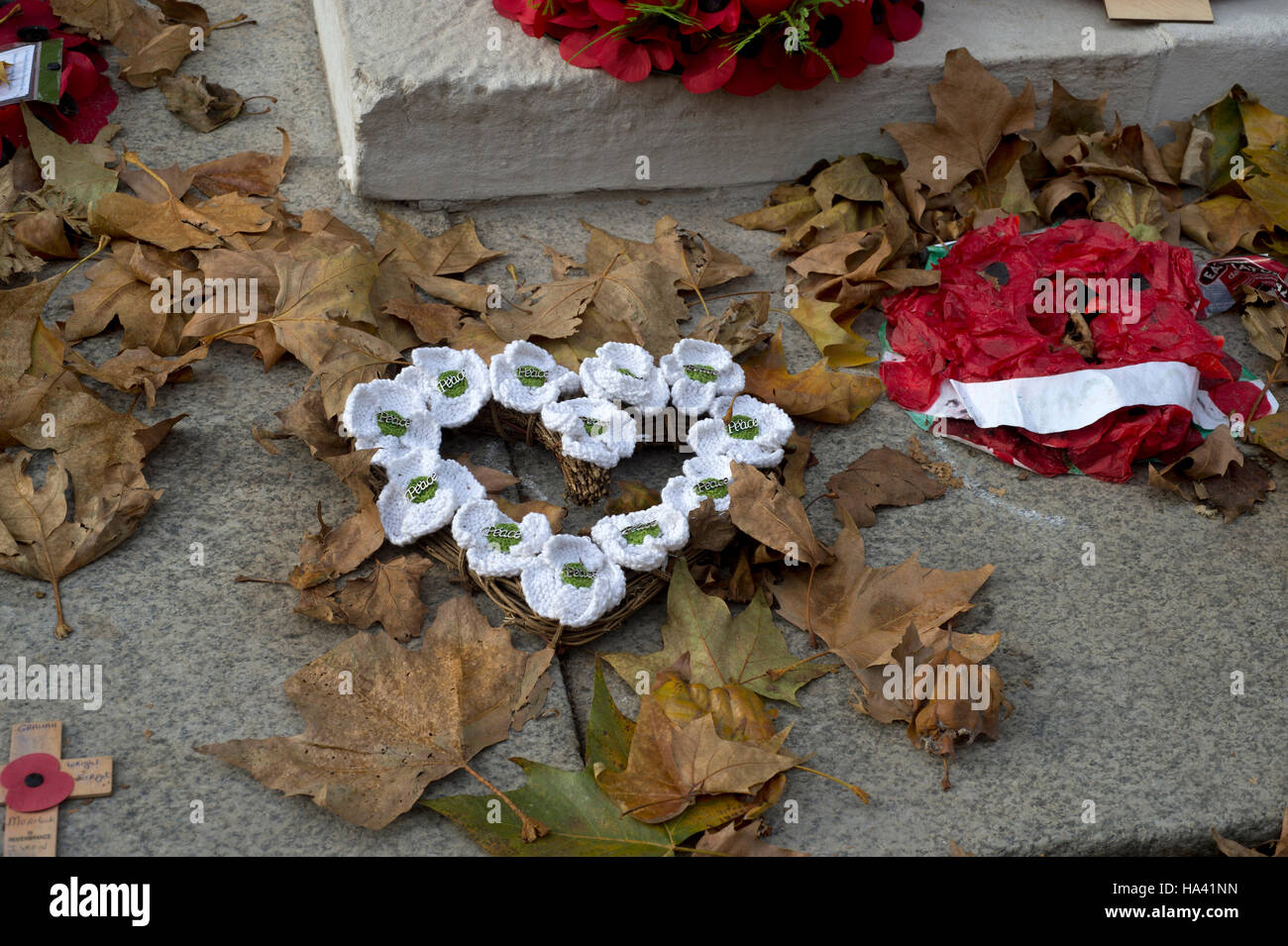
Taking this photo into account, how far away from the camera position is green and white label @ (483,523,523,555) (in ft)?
6.82

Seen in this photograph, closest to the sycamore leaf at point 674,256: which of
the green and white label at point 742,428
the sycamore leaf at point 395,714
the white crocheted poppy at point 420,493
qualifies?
the green and white label at point 742,428

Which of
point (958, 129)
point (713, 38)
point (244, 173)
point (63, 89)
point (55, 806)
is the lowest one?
point (55, 806)

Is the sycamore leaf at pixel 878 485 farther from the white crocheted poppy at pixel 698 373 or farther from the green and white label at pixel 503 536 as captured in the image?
the green and white label at pixel 503 536

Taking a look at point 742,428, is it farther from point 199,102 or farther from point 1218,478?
point 199,102

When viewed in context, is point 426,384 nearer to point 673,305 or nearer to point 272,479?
point 272,479

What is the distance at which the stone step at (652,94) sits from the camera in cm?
285

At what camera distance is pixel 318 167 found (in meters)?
3.08

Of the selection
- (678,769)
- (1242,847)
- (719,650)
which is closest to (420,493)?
(719,650)

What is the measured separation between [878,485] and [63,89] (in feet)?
8.01

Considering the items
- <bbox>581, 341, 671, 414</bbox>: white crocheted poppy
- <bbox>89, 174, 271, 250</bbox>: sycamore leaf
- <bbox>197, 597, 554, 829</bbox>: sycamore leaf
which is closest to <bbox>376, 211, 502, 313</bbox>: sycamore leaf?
<bbox>89, 174, 271, 250</bbox>: sycamore leaf

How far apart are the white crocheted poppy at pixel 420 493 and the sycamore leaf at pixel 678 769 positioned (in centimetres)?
61

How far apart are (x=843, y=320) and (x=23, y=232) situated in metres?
2.04

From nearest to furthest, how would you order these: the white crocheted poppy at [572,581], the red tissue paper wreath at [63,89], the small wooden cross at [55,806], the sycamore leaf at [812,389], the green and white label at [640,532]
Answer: the small wooden cross at [55,806], the white crocheted poppy at [572,581], the green and white label at [640,532], the sycamore leaf at [812,389], the red tissue paper wreath at [63,89]

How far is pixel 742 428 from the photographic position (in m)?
2.35
